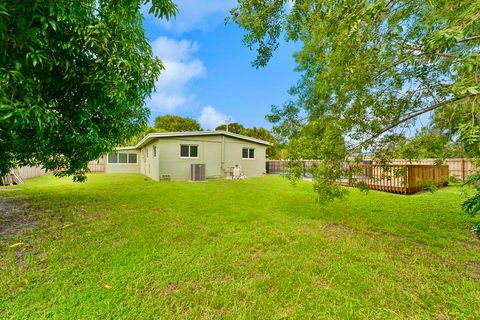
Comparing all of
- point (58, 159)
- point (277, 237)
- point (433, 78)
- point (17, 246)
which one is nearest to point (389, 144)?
point (433, 78)

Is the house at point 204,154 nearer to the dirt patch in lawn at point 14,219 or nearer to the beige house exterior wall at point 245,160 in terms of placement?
the beige house exterior wall at point 245,160

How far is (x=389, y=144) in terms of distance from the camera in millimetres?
3867

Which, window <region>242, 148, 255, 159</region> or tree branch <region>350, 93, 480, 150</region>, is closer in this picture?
tree branch <region>350, 93, 480, 150</region>

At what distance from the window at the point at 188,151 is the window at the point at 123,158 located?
393 inches

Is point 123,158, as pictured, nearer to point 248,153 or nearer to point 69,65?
point 248,153

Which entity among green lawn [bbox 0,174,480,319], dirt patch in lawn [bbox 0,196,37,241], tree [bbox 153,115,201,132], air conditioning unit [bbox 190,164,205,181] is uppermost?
tree [bbox 153,115,201,132]

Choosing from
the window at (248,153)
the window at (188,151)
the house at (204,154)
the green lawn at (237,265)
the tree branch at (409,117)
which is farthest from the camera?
the window at (248,153)

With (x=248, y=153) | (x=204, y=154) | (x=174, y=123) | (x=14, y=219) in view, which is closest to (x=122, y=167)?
(x=204, y=154)

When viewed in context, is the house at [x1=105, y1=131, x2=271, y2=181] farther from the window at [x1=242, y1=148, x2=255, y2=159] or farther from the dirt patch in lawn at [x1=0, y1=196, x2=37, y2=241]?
the dirt patch in lawn at [x1=0, y1=196, x2=37, y2=241]

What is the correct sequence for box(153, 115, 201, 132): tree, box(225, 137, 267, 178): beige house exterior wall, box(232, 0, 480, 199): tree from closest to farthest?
box(232, 0, 480, 199): tree → box(225, 137, 267, 178): beige house exterior wall → box(153, 115, 201, 132): tree

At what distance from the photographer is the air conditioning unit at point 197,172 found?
41.2ft

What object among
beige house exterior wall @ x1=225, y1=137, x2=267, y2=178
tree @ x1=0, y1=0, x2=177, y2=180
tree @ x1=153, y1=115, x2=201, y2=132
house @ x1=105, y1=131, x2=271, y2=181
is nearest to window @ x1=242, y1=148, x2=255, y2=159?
house @ x1=105, y1=131, x2=271, y2=181

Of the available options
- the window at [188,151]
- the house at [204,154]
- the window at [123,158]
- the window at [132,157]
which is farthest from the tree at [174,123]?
the window at [188,151]

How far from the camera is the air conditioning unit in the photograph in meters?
12.6
